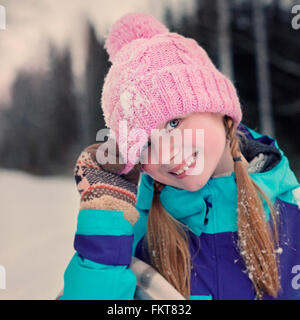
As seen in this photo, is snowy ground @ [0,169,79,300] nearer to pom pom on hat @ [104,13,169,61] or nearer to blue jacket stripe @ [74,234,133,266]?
blue jacket stripe @ [74,234,133,266]

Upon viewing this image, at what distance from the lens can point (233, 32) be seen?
7.06ft

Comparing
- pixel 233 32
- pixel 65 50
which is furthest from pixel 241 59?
pixel 65 50

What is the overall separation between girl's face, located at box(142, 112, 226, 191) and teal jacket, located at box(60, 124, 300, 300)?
0.06 meters

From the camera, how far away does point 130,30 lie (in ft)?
2.53

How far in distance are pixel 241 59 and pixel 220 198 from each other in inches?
57.6

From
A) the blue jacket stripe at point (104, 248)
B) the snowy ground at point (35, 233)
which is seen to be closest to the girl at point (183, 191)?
the blue jacket stripe at point (104, 248)

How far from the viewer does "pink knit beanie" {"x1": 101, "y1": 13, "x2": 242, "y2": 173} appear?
0.67 meters

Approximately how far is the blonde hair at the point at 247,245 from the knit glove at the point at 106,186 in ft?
0.41

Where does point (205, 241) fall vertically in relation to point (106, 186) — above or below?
below

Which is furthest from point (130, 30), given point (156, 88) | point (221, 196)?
point (221, 196)

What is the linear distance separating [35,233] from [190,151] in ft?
3.60

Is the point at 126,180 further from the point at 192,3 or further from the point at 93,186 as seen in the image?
the point at 192,3

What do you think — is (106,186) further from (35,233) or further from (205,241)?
(35,233)

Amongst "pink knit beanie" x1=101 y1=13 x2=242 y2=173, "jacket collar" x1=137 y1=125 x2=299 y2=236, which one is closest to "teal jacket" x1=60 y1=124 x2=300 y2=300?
"jacket collar" x1=137 y1=125 x2=299 y2=236
